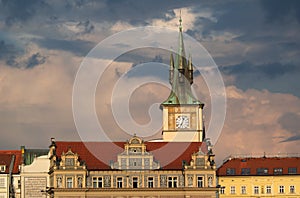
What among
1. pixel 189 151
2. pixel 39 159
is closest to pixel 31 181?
pixel 39 159

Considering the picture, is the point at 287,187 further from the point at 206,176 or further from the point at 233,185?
the point at 206,176

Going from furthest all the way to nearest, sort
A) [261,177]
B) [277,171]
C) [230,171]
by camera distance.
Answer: [230,171]
[261,177]
[277,171]

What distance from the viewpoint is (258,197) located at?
12594 centimetres

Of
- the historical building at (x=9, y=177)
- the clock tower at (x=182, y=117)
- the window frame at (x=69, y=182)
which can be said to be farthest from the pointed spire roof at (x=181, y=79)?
the window frame at (x=69, y=182)

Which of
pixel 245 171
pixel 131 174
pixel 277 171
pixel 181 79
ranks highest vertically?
pixel 181 79

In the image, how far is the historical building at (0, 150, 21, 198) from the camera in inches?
4776

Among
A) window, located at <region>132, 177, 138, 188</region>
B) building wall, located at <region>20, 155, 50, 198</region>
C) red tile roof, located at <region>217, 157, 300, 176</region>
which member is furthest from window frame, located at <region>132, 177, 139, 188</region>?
red tile roof, located at <region>217, 157, 300, 176</region>

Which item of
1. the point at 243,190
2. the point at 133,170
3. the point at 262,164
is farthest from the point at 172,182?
the point at 262,164

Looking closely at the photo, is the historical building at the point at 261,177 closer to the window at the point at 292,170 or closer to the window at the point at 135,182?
the window at the point at 292,170

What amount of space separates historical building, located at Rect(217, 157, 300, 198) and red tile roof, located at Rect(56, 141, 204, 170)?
18118 millimetres

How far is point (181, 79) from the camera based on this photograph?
13250 cm

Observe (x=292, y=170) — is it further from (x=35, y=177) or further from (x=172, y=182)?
(x=35, y=177)

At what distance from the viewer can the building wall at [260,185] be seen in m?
125

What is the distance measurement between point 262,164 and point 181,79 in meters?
16.9
